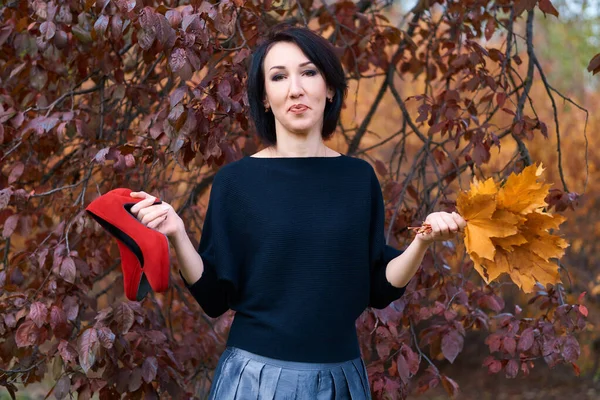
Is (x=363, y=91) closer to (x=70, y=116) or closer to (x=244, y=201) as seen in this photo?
(x=70, y=116)

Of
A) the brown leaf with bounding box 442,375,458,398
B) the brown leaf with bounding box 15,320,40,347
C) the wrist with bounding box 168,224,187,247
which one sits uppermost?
the wrist with bounding box 168,224,187,247

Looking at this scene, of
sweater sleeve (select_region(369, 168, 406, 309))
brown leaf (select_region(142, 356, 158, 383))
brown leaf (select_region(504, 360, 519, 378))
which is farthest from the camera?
brown leaf (select_region(504, 360, 519, 378))

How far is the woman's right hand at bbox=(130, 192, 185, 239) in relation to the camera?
1715 mm

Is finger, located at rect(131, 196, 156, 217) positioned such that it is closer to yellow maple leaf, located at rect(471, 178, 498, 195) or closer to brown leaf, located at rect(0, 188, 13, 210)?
yellow maple leaf, located at rect(471, 178, 498, 195)

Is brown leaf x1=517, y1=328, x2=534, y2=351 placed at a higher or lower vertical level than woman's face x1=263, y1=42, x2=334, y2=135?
lower

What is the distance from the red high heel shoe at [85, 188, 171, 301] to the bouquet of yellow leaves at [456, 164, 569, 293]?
25.1 inches

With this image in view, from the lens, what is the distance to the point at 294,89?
1885 mm

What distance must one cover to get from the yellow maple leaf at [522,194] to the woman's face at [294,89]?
522 millimetres

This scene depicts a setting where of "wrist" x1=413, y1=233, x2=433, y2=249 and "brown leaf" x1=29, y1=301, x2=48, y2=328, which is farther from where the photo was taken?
"brown leaf" x1=29, y1=301, x2=48, y2=328

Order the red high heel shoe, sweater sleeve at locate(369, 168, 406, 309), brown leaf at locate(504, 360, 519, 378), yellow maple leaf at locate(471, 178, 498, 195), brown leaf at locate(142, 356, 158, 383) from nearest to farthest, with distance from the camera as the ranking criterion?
1. yellow maple leaf at locate(471, 178, 498, 195)
2. the red high heel shoe
3. sweater sleeve at locate(369, 168, 406, 309)
4. brown leaf at locate(142, 356, 158, 383)
5. brown leaf at locate(504, 360, 519, 378)

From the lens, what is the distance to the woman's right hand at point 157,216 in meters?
1.71

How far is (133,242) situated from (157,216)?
4.1 inches

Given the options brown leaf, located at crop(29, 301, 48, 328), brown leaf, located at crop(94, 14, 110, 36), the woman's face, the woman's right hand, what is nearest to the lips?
the woman's face

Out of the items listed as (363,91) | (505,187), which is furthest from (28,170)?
(363,91)
